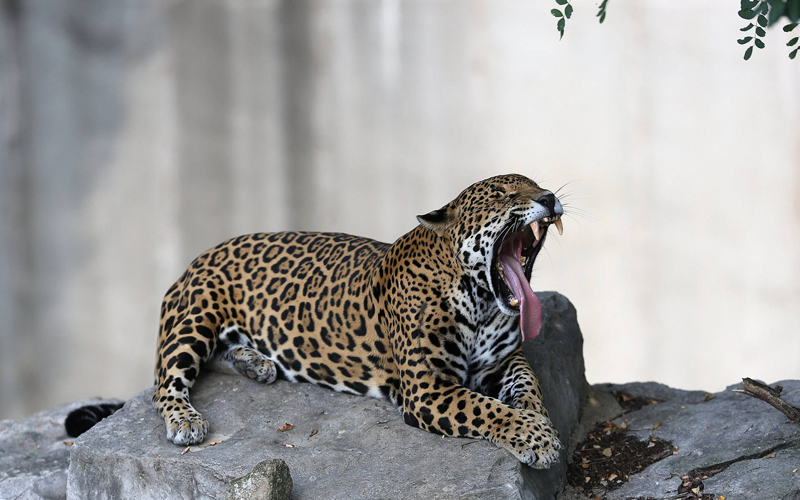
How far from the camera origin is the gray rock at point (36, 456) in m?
7.15

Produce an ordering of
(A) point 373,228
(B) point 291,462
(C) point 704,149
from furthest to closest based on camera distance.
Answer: (A) point 373,228
(C) point 704,149
(B) point 291,462

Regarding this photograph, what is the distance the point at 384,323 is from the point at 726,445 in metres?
2.48

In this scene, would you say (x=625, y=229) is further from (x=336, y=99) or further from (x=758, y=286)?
(x=336, y=99)

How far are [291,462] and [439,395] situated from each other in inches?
41.1

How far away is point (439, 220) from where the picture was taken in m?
6.62

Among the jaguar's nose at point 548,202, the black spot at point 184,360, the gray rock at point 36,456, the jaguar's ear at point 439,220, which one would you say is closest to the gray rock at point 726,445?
the jaguar's nose at point 548,202

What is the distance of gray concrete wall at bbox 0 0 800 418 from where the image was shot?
43.3 ft

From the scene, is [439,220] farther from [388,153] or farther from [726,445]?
[388,153]

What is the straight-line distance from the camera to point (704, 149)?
13156mm

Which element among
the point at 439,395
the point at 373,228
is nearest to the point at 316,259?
the point at 439,395

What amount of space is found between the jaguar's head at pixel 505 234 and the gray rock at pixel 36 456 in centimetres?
344

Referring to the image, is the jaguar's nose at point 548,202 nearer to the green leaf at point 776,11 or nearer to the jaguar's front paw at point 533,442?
the jaguar's front paw at point 533,442

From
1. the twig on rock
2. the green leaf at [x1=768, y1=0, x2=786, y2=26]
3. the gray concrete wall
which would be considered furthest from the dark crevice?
the gray concrete wall

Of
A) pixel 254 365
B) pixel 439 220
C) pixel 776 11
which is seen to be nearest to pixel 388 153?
pixel 254 365
